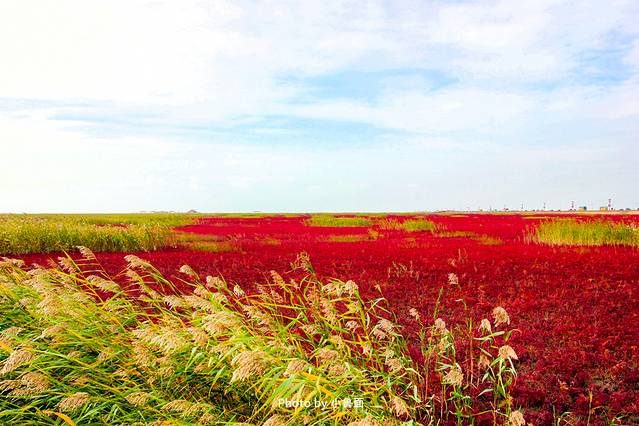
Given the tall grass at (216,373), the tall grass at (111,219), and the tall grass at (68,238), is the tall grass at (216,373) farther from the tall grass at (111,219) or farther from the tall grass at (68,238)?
the tall grass at (111,219)

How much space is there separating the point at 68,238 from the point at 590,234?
22.3m

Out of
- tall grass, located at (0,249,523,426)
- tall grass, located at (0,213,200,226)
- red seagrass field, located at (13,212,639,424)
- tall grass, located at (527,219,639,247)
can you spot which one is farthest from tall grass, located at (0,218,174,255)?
tall grass, located at (527,219,639,247)

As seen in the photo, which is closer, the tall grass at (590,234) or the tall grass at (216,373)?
the tall grass at (216,373)

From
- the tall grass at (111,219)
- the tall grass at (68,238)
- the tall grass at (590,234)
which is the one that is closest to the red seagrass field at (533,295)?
the tall grass at (590,234)

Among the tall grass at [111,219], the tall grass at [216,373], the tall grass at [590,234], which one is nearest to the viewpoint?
the tall grass at [216,373]

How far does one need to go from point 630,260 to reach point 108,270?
1567cm

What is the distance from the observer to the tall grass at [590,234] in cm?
1978

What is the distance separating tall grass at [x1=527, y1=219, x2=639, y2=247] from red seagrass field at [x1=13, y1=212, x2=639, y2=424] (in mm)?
1064

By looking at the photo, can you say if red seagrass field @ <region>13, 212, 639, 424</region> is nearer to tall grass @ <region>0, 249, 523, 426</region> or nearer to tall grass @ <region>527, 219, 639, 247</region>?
tall grass @ <region>0, 249, 523, 426</region>

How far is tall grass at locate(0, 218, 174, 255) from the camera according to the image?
18.8 metres

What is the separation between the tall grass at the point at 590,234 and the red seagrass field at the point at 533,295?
106 centimetres

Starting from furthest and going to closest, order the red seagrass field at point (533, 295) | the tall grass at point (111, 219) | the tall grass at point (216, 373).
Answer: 1. the tall grass at point (111, 219)
2. the red seagrass field at point (533, 295)
3. the tall grass at point (216, 373)

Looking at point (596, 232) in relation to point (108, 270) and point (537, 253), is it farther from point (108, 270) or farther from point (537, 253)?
point (108, 270)

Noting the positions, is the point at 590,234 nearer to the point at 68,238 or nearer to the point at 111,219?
the point at 68,238
